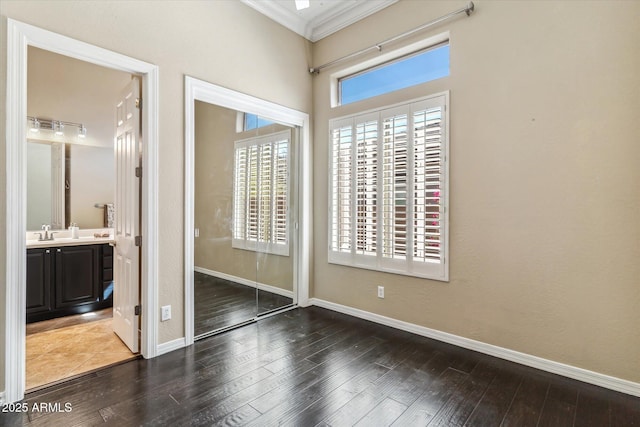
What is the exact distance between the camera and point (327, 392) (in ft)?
7.27

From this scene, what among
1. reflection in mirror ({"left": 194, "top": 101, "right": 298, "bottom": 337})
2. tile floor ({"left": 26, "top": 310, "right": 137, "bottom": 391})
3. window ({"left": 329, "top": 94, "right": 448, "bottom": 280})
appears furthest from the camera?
reflection in mirror ({"left": 194, "top": 101, "right": 298, "bottom": 337})

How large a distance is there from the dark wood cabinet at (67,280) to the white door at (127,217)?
962 mm

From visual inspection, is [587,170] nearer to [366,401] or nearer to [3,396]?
[366,401]

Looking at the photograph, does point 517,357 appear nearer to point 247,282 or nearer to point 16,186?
point 247,282

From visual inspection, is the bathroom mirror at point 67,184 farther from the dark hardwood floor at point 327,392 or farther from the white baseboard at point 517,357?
the white baseboard at point 517,357

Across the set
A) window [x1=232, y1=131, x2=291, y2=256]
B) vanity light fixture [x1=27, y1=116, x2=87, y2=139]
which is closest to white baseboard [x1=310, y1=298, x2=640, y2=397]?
window [x1=232, y1=131, x2=291, y2=256]

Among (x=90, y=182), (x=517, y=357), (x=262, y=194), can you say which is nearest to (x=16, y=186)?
(x=262, y=194)

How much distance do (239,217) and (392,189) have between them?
5.51 feet

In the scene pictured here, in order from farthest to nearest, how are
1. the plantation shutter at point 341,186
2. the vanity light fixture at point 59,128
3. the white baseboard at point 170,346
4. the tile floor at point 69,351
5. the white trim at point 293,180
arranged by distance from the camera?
the vanity light fixture at point 59,128
the plantation shutter at point 341,186
the white trim at point 293,180
the white baseboard at point 170,346
the tile floor at point 69,351

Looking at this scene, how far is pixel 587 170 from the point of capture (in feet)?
7.72

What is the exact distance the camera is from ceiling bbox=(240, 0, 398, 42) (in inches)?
137

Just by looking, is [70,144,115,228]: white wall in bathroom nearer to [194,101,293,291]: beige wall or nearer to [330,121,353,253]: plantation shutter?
[194,101,293,291]: beige wall

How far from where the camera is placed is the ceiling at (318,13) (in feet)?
11.5

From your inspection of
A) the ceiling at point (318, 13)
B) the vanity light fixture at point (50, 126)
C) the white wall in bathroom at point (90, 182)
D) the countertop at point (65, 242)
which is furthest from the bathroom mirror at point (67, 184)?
the ceiling at point (318, 13)
